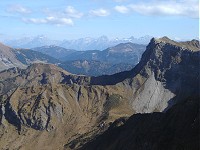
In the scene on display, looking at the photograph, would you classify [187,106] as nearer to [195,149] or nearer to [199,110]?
[199,110]

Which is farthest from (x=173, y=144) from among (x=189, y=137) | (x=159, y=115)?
(x=159, y=115)

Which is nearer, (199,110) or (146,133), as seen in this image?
(199,110)

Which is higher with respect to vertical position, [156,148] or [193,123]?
[193,123]

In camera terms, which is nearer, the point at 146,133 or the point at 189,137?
the point at 189,137

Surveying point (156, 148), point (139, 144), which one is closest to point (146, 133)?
point (139, 144)

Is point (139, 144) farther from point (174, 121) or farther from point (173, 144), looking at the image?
point (173, 144)

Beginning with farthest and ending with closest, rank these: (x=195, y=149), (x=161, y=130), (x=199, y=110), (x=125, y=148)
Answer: (x=125, y=148) < (x=161, y=130) < (x=199, y=110) < (x=195, y=149)

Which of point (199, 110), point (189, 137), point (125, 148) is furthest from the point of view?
point (125, 148)

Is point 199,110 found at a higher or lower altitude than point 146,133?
higher

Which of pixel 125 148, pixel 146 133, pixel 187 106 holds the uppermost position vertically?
pixel 187 106
